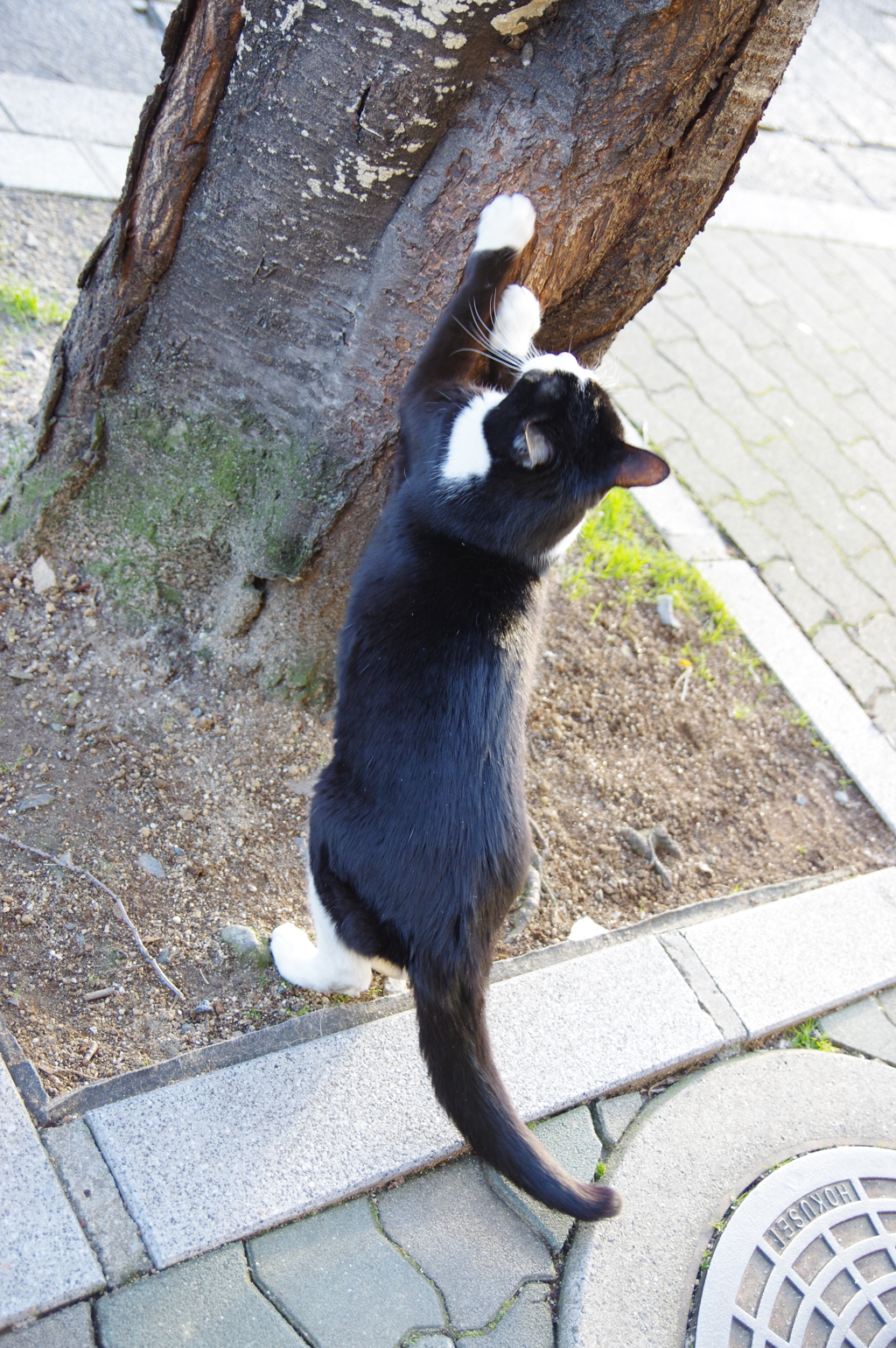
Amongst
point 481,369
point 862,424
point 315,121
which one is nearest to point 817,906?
point 481,369

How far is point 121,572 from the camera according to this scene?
7.70 feet

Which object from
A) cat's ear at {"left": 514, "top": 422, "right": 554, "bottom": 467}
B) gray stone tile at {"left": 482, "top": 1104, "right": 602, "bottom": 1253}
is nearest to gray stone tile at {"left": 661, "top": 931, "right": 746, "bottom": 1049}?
gray stone tile at {"left": 482, "top": 1104, "right": 602, "bottom": 1253}

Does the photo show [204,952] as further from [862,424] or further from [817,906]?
[862,424]

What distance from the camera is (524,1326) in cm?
164

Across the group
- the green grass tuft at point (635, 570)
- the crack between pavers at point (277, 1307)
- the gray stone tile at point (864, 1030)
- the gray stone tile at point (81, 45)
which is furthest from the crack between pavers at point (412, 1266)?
the gray stone tile at point (81, 45)

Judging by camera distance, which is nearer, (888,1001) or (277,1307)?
(277,1307)

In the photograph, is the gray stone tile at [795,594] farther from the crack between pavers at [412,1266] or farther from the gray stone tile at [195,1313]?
the gray stone tile at [195,1313]

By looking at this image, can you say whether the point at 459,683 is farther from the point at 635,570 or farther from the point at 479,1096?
the point at 635,570

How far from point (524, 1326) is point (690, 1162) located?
47 centimetres

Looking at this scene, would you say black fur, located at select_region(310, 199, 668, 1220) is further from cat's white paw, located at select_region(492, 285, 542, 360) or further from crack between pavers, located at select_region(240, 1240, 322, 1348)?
crack between pavers, located at select_region(240, 1240, 322, 1348)

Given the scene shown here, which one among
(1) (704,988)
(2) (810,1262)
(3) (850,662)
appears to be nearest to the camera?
(2) (810,1262)

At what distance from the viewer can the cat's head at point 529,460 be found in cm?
191

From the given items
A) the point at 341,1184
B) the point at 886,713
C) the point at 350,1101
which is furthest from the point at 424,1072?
the point at 886,713

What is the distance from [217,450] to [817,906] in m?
1.93
